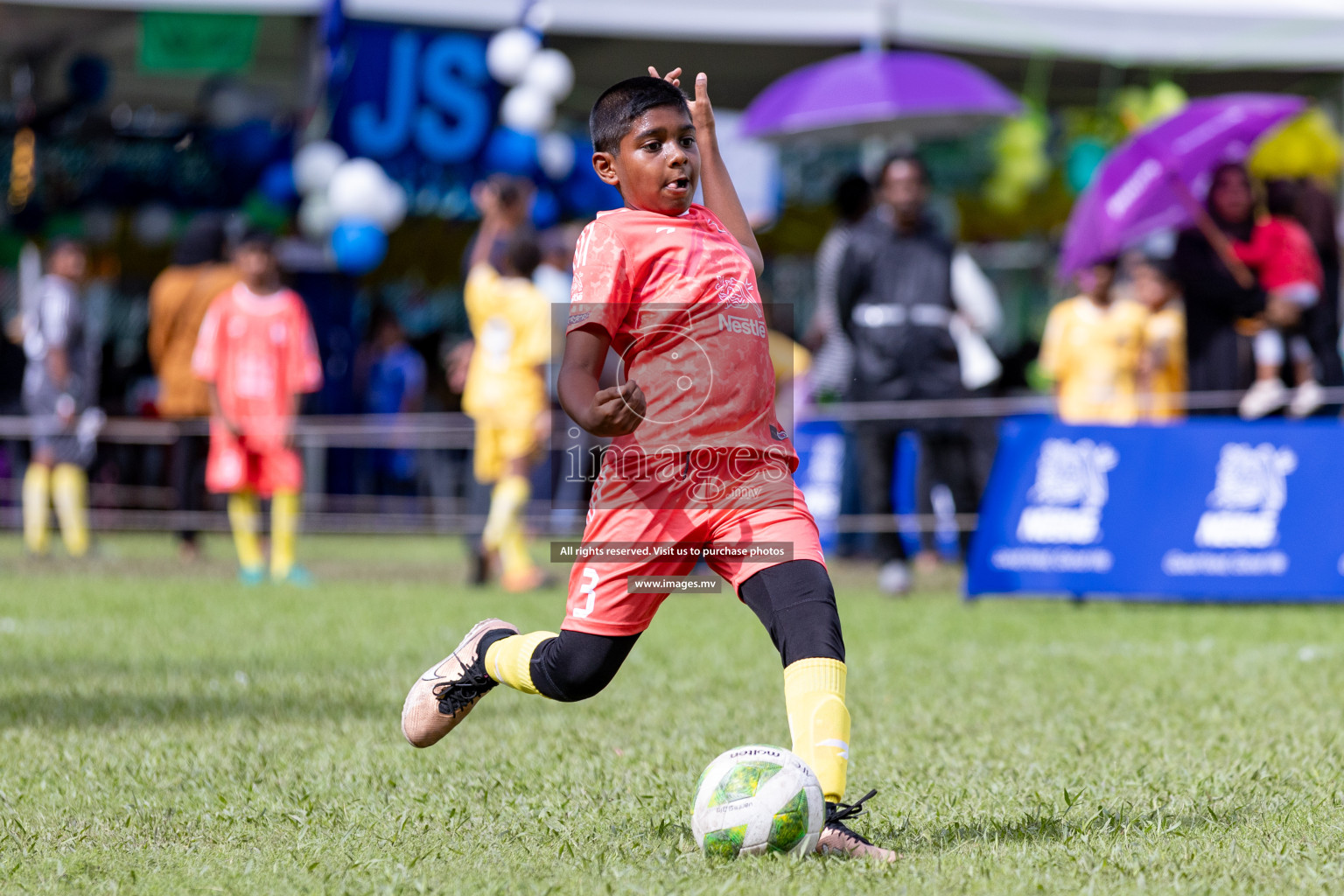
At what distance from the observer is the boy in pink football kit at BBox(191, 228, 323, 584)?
432 inches

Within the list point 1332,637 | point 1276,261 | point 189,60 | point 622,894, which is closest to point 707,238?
point 622,894

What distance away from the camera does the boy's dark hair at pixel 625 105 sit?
3955 millimetres

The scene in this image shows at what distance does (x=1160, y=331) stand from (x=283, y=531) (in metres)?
5.85

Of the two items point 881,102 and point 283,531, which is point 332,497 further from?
point 881,102

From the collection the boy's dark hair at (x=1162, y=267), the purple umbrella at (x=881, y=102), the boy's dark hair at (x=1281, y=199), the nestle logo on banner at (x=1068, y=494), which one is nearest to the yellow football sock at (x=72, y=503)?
the purple umbrella at (x=881, y=102)

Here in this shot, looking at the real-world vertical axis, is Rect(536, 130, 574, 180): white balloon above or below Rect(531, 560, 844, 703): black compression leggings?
above

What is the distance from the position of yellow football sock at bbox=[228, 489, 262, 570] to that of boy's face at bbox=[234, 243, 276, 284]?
4.37ft

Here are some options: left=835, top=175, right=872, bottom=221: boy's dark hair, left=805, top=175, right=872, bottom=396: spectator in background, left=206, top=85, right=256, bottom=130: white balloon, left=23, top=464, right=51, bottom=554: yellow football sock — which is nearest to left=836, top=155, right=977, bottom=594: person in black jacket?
left=805, top=175, right=872, bottom=396: spectator in background

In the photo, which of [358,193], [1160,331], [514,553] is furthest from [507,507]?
[1160,331]

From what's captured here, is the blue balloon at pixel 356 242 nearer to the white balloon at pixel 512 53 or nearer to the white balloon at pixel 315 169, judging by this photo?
the white balloon at pixel 315 169

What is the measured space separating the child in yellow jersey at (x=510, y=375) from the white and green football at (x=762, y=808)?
274 inches

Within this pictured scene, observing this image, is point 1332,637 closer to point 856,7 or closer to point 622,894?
point 622,894

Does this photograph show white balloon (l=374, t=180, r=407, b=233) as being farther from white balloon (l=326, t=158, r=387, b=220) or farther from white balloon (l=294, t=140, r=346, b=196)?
white balloon (l=294, t=140, r=346, b=196)

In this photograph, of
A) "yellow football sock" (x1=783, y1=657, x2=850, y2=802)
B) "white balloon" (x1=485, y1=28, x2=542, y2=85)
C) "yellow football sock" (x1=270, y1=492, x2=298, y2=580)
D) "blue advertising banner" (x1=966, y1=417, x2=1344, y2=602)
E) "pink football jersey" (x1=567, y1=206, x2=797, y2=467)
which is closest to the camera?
"yellow football sock" (x1=783, y1=657, x2=850, y2=802)
